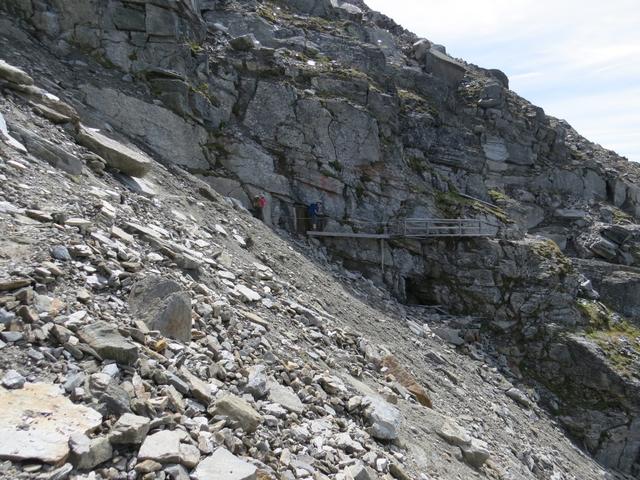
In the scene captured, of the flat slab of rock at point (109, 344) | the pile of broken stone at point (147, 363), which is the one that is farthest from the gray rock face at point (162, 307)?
the flat slab of rock at point (109, 344)

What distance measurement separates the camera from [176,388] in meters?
5.94

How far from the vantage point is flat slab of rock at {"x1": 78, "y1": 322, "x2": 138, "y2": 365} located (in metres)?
5.71

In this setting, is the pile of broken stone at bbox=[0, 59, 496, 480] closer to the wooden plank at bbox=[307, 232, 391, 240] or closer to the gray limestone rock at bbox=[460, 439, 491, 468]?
the gray limestone rock at bbox=[460, 439, 491, 468]

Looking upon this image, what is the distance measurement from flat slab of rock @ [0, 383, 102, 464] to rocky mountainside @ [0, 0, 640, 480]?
25mm

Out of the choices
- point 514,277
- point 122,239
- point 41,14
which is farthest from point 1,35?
point 514,277

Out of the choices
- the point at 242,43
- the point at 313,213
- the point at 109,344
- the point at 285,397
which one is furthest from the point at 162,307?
the point at 242,43

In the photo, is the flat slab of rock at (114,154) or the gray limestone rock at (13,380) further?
the flat slab of rock at (114,154)

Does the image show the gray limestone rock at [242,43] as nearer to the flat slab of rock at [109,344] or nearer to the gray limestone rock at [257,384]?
the gray limestone rock at [257,384]

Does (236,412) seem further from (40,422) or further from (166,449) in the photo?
(40,422)

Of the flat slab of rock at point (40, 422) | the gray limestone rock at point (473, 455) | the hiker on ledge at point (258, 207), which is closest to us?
the flat slab of rock at point (40, 422)

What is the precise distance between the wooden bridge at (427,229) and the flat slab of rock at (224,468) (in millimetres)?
20552

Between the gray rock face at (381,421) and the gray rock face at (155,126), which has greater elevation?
the gray rock face at (155,126)

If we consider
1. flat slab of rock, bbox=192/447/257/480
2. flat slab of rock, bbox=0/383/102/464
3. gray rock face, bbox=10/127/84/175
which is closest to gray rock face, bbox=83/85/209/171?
gray rock face, bbox=10/127/84/175

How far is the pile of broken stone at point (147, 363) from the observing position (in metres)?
4.74
